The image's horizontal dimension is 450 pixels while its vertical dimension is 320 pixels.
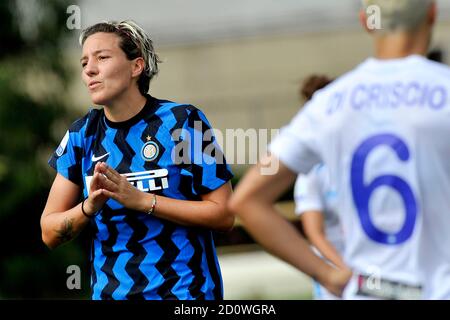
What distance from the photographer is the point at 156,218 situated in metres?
4.29

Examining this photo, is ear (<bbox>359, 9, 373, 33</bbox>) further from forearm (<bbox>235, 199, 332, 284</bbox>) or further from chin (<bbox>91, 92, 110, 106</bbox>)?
chin (<bbox>91, 92, 110, 106</bbox>)

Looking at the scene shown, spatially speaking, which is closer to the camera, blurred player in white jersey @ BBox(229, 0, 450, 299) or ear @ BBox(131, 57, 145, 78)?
blurred player in white jersey @ BBox(229, 0, 450, 299)

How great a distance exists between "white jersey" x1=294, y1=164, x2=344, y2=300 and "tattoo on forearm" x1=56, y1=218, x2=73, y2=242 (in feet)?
4.71

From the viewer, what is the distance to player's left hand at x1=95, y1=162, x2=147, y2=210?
4.04 meters

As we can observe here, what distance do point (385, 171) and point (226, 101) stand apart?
53.7 feet

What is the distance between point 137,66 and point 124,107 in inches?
8.2

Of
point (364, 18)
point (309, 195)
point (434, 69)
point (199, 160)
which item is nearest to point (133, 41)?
point (199, 160)

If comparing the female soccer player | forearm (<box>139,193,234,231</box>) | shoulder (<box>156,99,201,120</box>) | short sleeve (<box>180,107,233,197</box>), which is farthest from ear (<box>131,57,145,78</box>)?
forearm (<box>139,193,234,231</box>)

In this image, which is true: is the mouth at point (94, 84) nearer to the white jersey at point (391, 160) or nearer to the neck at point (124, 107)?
the neck at point (124, 107)

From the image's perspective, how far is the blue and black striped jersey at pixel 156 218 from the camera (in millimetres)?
4293

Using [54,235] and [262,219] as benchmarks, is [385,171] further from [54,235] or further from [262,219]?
[54,235]

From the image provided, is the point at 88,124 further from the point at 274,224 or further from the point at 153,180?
the point at 274,224

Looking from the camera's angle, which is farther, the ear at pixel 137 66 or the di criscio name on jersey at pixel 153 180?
the ear at pixel 137 66
